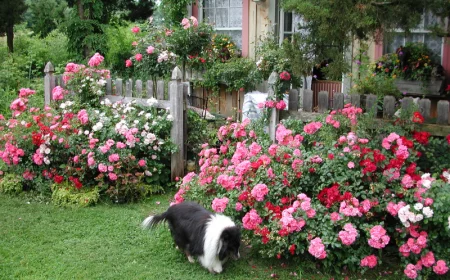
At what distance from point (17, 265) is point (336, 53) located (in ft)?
11.6

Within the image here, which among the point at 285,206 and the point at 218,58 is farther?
the point at 218,58

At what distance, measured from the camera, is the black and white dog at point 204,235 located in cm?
398

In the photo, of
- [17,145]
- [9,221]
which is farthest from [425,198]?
[17,145]

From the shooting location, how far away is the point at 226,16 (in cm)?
1026

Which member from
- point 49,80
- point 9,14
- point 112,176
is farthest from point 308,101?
point 9,14

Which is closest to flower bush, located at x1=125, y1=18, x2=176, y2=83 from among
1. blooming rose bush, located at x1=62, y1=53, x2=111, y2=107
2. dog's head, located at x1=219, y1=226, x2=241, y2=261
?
blooming rose bush, located at x1=62, y1=53, x2=111, y2=107

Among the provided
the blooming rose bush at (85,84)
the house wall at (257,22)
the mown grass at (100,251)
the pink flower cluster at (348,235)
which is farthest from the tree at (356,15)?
the house wall at (257,22)

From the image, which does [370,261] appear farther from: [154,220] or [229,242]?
[154,220]

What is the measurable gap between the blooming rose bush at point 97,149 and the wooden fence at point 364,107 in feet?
Result: 5.49

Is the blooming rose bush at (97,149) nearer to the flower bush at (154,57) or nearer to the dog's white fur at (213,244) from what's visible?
the flower bush at (154,57)

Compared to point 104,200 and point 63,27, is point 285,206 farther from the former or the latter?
point 63,27

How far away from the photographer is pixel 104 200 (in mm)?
6105

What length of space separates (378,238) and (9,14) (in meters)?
14.9

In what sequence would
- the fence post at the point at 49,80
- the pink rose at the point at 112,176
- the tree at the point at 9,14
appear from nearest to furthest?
the pink rose at the point at 112,176 → the fence post at the point at 49,80 → the tree at the point at 9,14
